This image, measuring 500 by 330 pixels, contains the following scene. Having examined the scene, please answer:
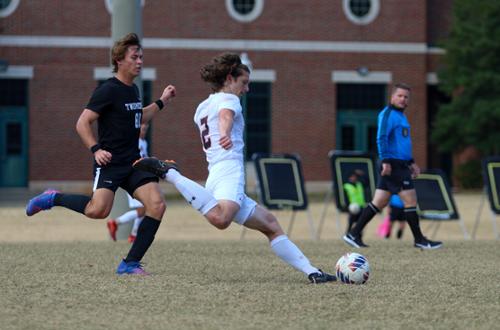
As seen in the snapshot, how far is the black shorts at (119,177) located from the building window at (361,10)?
3069cm

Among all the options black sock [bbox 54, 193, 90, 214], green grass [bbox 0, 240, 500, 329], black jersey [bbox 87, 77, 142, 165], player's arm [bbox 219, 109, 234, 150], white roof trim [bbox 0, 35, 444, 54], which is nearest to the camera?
green grass [bbox 0, 240, 500, 329]

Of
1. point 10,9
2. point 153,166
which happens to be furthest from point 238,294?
point 10,9

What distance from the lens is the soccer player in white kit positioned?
8.65 m

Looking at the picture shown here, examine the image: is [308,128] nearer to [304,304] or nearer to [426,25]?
[426,25]

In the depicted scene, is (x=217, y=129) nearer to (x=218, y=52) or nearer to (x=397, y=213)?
(x=397, y=213)

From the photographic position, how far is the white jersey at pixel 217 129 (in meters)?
8.74

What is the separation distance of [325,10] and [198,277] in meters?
30.6

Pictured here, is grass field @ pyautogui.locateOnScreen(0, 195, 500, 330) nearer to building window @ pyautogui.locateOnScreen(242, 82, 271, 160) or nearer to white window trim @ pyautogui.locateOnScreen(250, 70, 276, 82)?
white window trim @ pyautogui.locateOnScreen(250, 70, 276, 82)

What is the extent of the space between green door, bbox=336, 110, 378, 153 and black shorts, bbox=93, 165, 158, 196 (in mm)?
30540

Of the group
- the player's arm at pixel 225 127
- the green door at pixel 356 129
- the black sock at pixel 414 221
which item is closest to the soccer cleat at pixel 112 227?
the black sock at pixel 414 221

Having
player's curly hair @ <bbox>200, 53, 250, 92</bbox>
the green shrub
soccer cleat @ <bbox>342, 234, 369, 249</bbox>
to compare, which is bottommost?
the green shrub

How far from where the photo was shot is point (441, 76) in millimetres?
39594

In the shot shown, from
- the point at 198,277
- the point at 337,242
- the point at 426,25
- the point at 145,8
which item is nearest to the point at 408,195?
the point at 337,242

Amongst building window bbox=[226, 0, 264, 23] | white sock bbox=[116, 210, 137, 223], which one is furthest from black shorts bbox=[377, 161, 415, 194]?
building window bbox=[226, 0, 264, 23]
